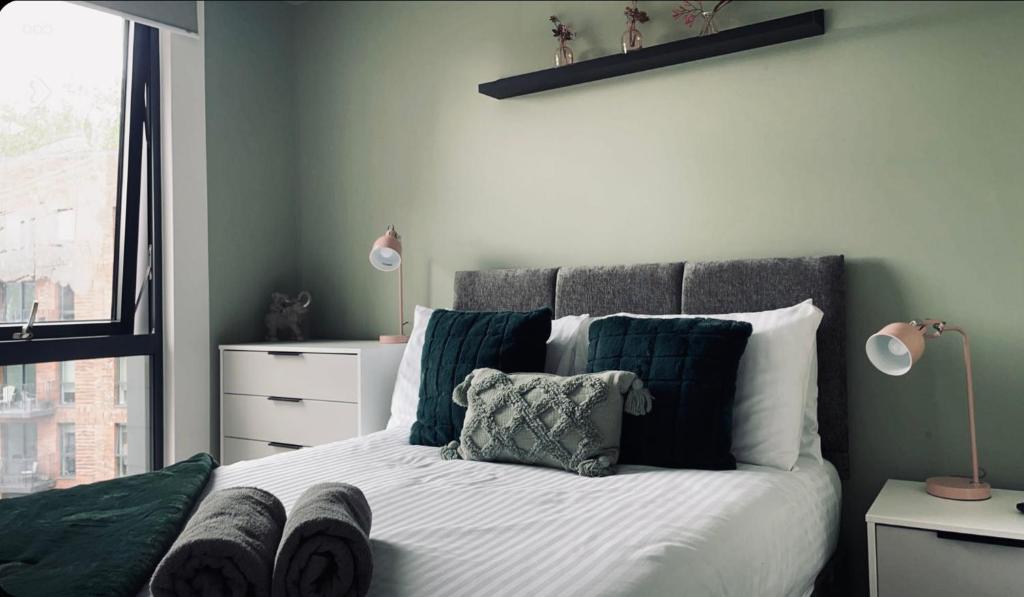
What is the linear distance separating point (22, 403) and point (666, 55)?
Answer: 2692 mm

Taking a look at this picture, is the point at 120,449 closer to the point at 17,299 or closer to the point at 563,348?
the point at 17,299

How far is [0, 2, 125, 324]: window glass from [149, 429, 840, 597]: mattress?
1.42m

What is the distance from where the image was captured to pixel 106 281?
3238 mm

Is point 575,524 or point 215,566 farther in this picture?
point 575,524

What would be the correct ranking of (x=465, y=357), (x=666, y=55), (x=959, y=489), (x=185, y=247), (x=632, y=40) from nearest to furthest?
(x=959, y=489) < (x=465, y=357) < (x=666, y=55) < (x=632, y=40) < (x=185, y=247)

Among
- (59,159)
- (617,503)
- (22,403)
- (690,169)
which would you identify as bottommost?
(617,503)

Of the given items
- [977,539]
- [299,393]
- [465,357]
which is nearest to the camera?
[977,539]

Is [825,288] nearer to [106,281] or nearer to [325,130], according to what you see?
[325,130]

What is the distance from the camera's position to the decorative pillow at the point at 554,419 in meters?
2.06

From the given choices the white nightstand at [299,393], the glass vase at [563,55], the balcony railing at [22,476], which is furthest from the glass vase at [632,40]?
the balcony railing at [22,476]

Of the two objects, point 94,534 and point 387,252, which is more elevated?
point 387,252

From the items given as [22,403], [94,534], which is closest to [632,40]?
[94,534]

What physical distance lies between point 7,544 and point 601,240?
2111 mm

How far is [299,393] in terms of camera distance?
3.25m
